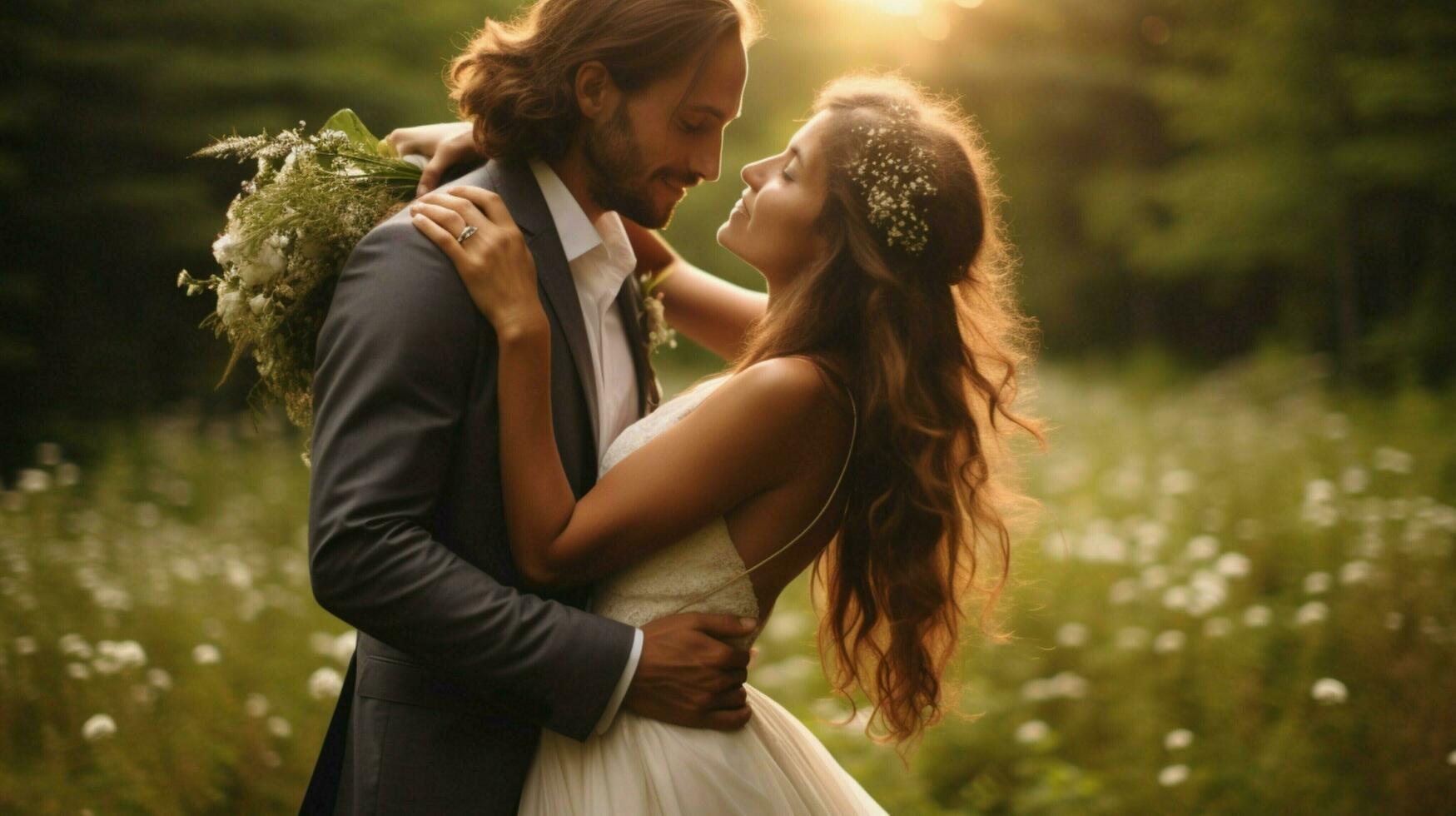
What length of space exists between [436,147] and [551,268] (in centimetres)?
55

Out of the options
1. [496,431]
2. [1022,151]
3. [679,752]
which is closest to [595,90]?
[496,431]

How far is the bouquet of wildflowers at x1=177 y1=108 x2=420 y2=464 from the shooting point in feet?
7.34

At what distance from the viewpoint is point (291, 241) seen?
223 centimetres

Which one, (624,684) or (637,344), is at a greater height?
(637,344)

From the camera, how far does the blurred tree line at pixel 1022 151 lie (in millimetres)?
9781

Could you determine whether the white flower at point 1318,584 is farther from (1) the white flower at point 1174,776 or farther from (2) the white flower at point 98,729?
(2) the white flower at point 98,729

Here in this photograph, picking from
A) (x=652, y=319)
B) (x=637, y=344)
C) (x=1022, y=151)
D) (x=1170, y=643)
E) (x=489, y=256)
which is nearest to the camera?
(x=489, y=256)

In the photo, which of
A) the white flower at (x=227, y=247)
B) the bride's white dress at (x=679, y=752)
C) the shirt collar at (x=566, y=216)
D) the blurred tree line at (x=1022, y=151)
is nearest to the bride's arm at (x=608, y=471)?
the bride's white dress at (x=679, y=752)

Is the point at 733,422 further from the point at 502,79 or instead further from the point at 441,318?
the point at 502,79

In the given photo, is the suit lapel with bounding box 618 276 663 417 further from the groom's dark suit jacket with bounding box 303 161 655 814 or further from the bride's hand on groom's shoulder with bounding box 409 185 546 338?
the bride's hand on groom's shoulder with bounding box 409 185 546 338

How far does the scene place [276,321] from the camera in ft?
7.45

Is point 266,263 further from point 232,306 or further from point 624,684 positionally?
point 624,684

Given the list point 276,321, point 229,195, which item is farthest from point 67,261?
point 276,321

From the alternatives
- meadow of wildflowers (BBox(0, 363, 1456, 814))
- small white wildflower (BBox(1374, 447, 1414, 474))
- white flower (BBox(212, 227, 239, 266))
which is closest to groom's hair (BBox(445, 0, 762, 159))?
white flower (BBox(212, 227, 239, 266))
